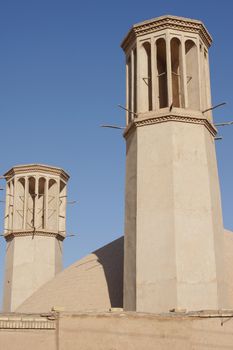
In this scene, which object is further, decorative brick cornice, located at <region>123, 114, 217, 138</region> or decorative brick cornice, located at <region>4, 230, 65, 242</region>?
decorative brick cornice, located at <region>4, 230, 65, 242</region>

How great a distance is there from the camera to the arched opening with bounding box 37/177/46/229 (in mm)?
24906

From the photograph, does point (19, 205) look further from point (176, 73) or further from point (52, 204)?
point (176, 73)

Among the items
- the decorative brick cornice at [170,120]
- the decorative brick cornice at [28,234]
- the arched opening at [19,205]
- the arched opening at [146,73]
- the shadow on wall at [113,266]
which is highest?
the arched opening at [146,73]

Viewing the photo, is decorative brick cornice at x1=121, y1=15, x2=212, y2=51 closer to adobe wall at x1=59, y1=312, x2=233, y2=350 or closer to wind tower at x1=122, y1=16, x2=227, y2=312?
wind tower at x1=122, y1=16, x2=227, y2=312

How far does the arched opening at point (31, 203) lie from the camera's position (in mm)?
24750

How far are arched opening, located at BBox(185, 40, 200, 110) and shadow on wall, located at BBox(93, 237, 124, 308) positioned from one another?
5.41 meters

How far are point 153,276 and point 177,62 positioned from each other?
700cm

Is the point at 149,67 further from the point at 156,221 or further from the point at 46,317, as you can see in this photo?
the point at 46,317

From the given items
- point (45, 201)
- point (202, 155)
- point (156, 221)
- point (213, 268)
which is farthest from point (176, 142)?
point (45, 201)

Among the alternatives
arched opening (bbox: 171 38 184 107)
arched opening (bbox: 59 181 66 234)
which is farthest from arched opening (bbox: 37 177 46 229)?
arched opening (bbox: 171 38 184 107)

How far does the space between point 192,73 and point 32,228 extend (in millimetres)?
11087

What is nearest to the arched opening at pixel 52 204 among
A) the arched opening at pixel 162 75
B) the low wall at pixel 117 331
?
the arched opening at pixel 162 75

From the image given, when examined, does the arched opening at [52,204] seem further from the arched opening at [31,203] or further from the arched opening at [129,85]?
the arched opening at [129,85]

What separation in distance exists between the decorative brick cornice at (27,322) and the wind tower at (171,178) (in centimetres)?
402
